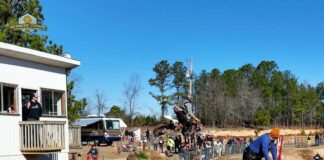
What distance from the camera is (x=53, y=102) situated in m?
23.8

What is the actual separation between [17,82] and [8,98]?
73cm

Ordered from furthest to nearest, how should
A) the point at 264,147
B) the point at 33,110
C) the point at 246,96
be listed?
the point at 246,96, the point at 33,110, the point at 264,147

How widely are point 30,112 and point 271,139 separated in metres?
10.9

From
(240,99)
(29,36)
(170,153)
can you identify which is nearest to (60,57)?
(29,36)

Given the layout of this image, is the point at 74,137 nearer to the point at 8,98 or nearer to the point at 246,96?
the point at 8,98

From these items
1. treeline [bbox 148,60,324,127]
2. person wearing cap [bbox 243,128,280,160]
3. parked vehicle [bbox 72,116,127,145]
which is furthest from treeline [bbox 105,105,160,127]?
person wearing cap [bbox 243,128,280,160]

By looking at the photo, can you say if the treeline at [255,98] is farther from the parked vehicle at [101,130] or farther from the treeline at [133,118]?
the parked vehicle at [101,130]

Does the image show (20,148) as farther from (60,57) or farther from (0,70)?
(60,57)

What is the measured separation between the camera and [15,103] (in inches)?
832

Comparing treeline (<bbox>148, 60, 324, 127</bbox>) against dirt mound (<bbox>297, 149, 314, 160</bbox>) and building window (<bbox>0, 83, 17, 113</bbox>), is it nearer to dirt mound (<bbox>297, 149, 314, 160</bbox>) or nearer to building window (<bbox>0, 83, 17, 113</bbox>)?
dirt mound (<bbox>297, 149, 314, 160</bbox>)

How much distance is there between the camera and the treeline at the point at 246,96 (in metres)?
112

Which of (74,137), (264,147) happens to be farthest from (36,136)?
(264,147)

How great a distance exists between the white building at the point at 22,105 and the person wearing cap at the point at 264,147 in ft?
33.4

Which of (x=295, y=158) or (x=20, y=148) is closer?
(x=20, y=148)
